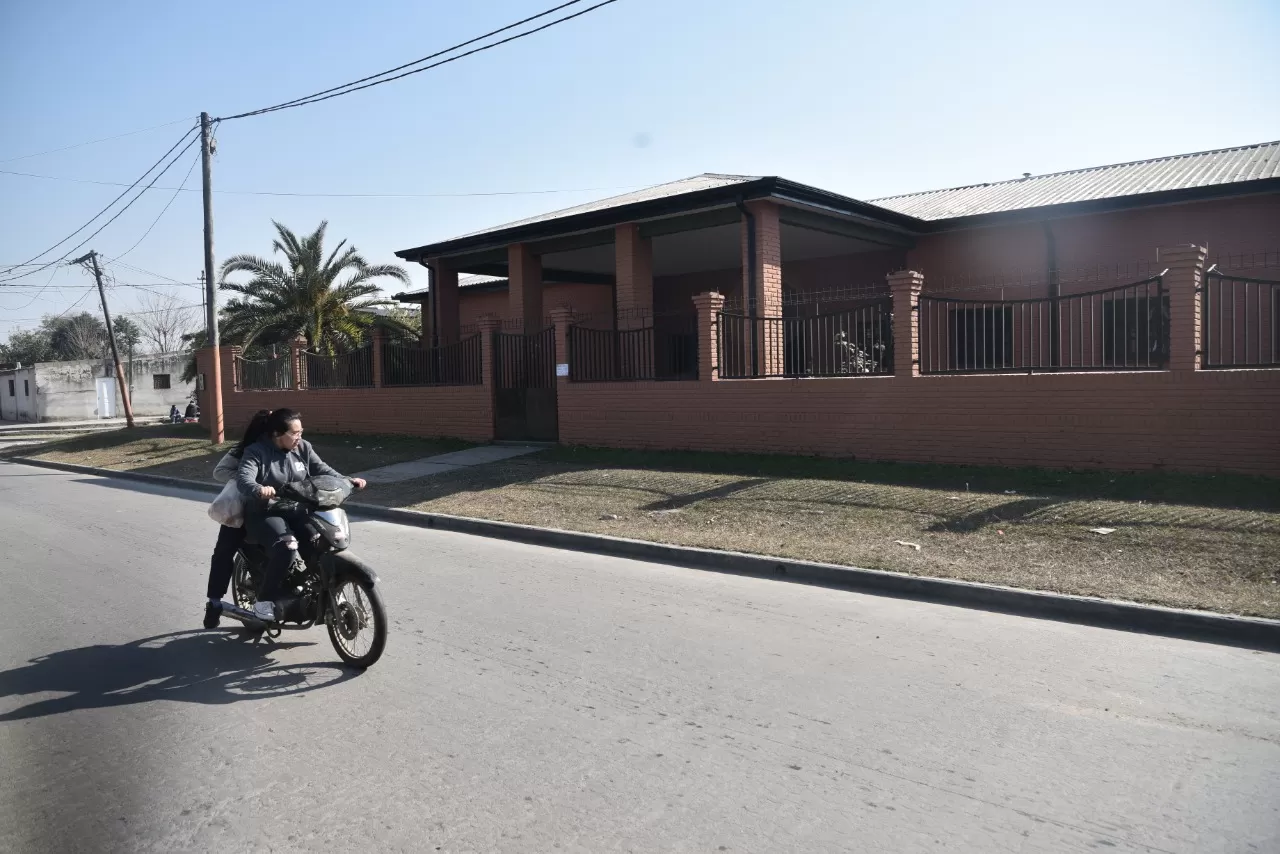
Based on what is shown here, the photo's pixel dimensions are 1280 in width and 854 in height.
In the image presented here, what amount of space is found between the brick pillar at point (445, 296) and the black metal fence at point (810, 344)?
942cm

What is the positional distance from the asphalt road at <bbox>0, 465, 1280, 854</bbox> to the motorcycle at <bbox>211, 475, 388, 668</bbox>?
18 centimetres

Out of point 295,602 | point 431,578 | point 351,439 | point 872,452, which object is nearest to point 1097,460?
point 872,452

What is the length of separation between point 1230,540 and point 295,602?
24.5 ft

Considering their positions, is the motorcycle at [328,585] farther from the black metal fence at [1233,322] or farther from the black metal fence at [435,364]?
the black metal fence at [435,364]

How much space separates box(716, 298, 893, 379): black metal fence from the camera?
13.3 m

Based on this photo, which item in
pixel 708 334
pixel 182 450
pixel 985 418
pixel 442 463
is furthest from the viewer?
pixel 182 450

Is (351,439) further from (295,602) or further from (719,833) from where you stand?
(719,833)

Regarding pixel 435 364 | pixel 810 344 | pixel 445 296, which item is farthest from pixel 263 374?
pixel 810 344

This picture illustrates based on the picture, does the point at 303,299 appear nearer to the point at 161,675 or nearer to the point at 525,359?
the point at 525,359

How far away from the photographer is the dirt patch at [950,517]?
759 centimetres

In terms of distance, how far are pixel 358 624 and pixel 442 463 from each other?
11.6 m

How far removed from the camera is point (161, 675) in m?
5.66

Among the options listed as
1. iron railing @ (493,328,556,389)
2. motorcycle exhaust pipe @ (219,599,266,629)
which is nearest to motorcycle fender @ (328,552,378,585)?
motorcycle exhaust pipe @ (219,599,266,629)

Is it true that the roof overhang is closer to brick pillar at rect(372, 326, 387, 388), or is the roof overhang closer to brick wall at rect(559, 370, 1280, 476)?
brick pillar at rect(372, 326, 387, 388)
